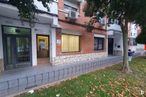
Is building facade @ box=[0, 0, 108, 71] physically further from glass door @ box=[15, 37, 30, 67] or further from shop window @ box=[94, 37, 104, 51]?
shop window @ box=[94, 37, 104, 51]

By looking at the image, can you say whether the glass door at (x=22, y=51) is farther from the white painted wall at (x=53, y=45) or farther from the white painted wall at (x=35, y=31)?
the white painted wall at (x=53, y=45)

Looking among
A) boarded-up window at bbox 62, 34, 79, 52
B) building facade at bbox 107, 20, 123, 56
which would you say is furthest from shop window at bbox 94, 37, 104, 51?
building facade at bbox 107, 20, 123, 56

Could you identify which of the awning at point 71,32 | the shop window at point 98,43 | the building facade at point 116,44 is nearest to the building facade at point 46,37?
the awning at point 71,32

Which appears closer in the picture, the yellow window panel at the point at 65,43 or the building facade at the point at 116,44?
the yellow window panel at the point at 65,43

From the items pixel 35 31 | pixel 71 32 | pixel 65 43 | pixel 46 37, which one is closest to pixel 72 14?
pixel 71 32

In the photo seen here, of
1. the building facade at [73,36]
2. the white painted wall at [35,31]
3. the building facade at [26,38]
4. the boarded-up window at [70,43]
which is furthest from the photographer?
the boarded-up window at [70,43]

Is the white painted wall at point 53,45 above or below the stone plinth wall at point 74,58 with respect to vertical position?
above

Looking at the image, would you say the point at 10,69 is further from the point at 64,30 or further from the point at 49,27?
the point at 64,30

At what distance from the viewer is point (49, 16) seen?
44.7 ft

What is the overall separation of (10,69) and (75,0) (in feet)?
30.9

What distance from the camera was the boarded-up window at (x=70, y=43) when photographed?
16722mm

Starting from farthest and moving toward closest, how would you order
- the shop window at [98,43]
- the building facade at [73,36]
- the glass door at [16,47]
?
1. the shop window at [98,43]
2. the building facade at [73,36]
3. the glass door at [16,47]

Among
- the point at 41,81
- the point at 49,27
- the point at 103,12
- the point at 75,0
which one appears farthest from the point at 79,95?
the point at 75,0

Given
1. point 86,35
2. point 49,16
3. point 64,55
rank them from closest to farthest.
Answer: point 49,16 < point 64,55 < point 86,35
